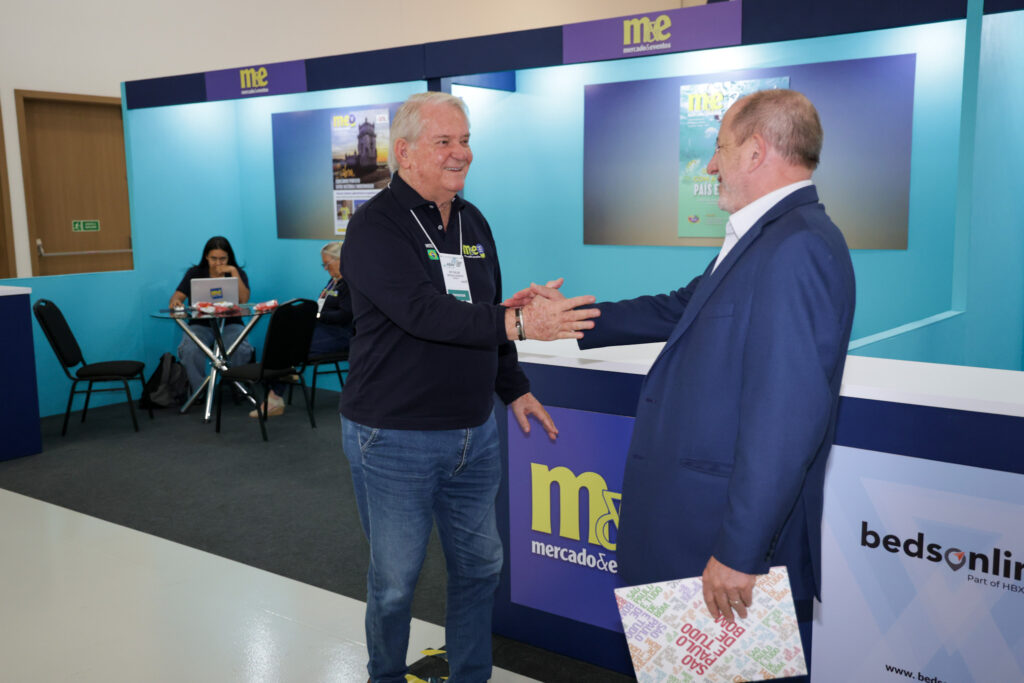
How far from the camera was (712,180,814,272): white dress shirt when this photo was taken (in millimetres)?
1601

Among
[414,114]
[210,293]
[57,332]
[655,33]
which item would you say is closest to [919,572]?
[414,114]

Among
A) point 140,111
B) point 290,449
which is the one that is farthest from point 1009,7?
point 140,111

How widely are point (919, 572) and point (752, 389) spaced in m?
0.91

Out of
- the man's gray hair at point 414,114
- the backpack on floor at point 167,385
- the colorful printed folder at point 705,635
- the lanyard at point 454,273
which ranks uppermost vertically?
the man's gray hair at point 414,114

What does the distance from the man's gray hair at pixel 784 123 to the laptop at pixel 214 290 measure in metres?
5.58

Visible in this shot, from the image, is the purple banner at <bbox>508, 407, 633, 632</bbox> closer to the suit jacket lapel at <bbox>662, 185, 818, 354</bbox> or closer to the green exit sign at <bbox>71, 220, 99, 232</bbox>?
the suit jacket lapel at <bbox>662, 185, 818, 354</bbox>

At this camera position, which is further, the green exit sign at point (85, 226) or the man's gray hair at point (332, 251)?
the green exit sign at point (85, 226)

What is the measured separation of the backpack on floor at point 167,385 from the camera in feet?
21.9

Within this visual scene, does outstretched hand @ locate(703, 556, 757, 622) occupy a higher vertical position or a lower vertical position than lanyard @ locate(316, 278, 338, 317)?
lower

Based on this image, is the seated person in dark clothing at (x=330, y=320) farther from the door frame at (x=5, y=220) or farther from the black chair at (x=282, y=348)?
the door frame at (x=5, y=220)

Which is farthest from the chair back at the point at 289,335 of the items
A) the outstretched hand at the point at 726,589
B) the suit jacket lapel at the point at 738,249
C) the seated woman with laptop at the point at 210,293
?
the outstretched hand at the point at 726,589

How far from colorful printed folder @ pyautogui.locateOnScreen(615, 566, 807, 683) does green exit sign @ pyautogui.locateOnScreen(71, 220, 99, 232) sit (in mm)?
7206

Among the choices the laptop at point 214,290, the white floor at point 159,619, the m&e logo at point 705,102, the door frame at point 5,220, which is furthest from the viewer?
the door frame at point 5,220

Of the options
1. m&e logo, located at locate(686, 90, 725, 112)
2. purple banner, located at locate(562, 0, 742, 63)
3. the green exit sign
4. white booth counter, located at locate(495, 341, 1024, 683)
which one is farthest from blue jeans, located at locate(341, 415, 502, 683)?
the green exit sign
